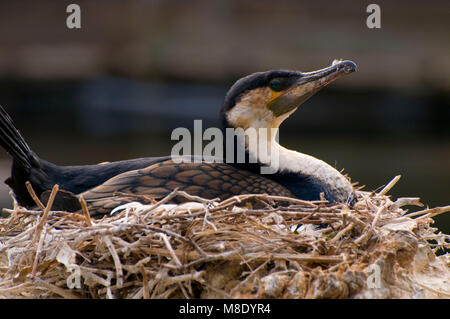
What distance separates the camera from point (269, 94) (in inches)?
137

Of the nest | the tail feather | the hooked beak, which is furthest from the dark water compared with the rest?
the nest

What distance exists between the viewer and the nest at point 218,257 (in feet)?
7.00

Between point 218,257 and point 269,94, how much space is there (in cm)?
148

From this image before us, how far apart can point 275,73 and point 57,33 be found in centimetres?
1043

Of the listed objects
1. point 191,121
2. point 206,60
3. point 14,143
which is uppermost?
point 206,60

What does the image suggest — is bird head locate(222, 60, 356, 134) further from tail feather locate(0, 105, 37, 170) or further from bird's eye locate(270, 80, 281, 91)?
tail feather locate(0, 105, 37, 170)

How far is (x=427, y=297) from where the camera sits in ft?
7.50

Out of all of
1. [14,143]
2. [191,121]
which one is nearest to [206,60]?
[191,121]

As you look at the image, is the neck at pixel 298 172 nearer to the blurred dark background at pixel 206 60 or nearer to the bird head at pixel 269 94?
the bird head at pixel 269 94

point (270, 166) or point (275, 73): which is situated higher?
point (275, 73)

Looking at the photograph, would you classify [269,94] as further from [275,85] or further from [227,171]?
[227,171]

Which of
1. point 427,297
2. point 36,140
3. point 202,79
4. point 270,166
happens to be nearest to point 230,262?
point 427,297

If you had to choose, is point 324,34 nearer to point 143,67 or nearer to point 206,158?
point 143,67

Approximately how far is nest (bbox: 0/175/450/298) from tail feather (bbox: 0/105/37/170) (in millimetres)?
672
